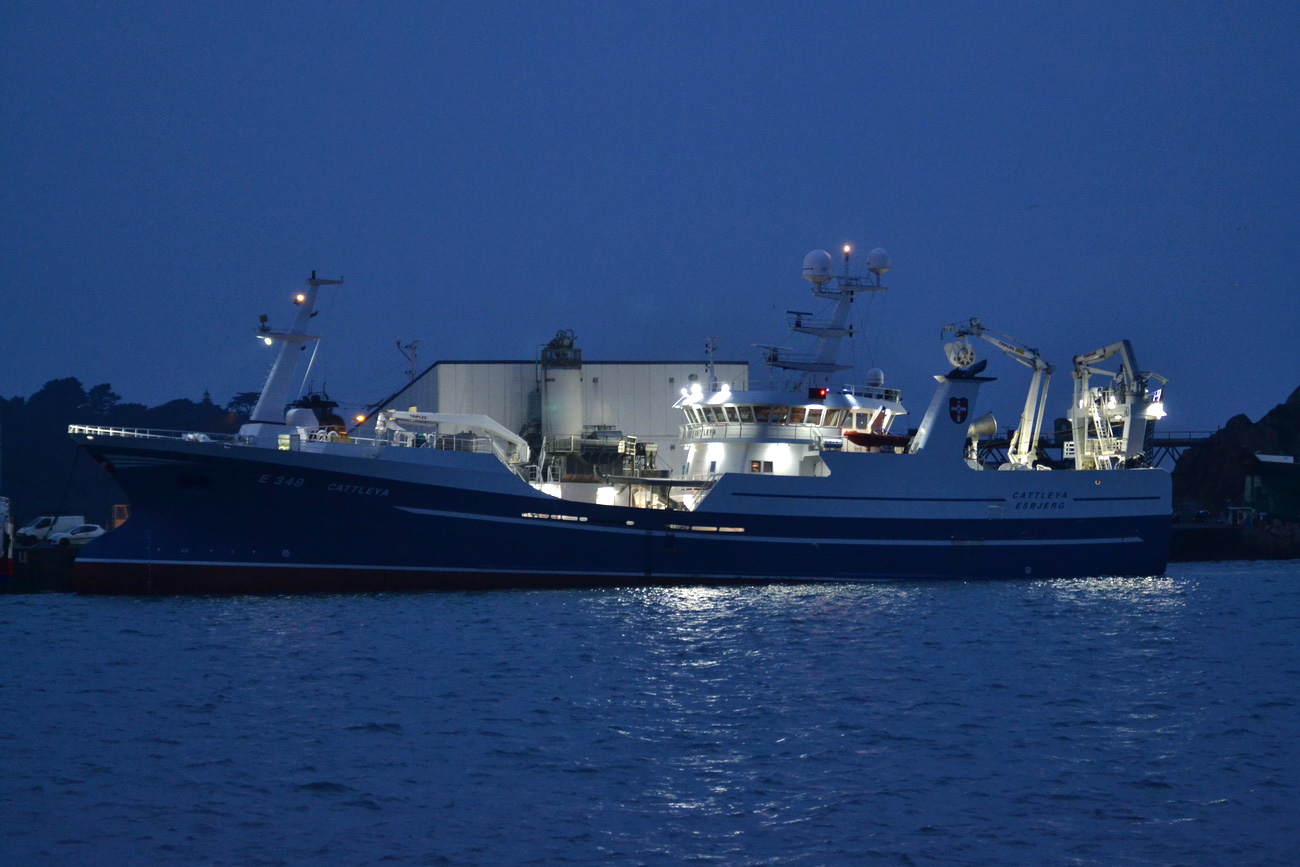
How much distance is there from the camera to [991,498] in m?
30.3

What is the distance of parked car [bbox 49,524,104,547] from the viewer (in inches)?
1382

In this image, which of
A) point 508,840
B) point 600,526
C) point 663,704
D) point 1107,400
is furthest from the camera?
point 1107,400

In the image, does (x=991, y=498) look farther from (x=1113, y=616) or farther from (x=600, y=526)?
(x=600, y=526)

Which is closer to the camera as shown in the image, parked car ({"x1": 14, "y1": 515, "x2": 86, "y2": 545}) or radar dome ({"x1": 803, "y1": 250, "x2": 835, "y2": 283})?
radar dome ({"x1": 803, "y1": 250, "x2": 835, "y2": 283})

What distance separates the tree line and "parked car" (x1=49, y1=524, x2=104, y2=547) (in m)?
22.4

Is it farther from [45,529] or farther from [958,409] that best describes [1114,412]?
[45,529]

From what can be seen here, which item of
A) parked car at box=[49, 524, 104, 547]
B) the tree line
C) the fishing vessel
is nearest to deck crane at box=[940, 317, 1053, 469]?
the fishing vessel

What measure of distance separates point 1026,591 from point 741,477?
7192 millimetres

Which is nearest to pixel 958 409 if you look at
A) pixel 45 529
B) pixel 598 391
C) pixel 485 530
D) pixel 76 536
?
pixel 485 530

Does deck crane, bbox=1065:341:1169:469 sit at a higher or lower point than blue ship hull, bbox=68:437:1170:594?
higher

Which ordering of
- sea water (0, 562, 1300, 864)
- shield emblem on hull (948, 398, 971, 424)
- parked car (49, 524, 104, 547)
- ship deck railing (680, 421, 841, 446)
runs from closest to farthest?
sea water (0, 562, 1300, 864)
ship deck railing (680, 421, 841, 446)
shield emblem on hull (948, 398, 971, 424)
parked car (49, 524, 104, 547)

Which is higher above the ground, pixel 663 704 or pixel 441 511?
pixel 441 511

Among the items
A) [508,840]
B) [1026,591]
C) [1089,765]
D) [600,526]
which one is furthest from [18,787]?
[1026,591]

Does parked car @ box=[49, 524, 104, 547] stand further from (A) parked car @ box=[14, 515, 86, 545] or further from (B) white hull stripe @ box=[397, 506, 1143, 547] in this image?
(B) white hull stripe @ box=[397, 506, 1143, 547]
